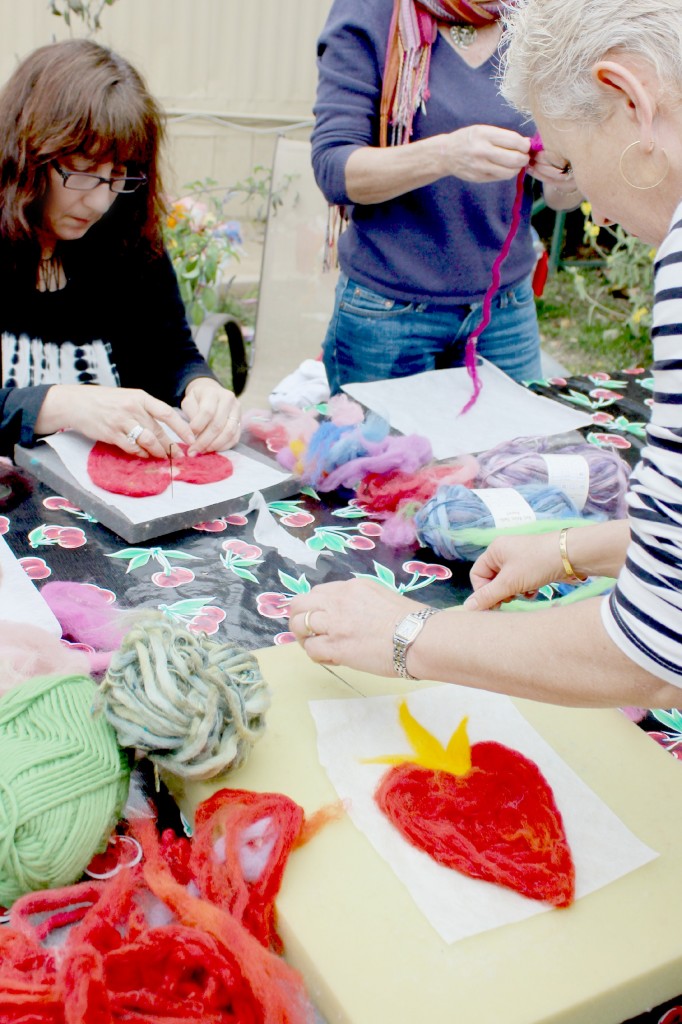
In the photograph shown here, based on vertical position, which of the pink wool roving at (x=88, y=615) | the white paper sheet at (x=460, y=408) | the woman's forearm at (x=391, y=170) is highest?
the woman's forearm at (x=391, y=170)

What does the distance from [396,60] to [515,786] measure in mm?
1392

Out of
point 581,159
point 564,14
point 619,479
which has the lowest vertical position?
point 619,479

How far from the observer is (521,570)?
1.07m

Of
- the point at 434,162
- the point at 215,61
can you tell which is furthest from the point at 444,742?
the point at 215,61

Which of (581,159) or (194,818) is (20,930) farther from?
(581,159)

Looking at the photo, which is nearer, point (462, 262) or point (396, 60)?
point (396, 60)

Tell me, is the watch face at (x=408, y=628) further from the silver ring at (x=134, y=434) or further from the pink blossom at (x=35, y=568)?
the silver ring at (x=134, y=434)

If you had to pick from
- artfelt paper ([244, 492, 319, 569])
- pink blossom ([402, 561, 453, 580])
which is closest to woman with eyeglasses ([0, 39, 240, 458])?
artfelt paper ([244, 492, 319, 569])

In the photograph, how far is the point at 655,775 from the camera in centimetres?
91

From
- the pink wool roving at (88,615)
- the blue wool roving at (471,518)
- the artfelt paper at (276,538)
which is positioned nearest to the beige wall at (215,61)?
the artfelt paper at (276,538)

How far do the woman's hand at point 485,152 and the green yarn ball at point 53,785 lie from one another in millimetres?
1150

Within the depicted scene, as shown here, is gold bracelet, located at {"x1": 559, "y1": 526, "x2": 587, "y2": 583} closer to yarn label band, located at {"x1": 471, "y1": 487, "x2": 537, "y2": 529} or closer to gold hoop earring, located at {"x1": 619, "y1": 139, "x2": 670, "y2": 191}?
yarn label band, located at {"x1": 471, "y1": 487, "x2": 537, "y2": 529}

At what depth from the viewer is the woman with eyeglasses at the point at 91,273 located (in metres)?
1.53

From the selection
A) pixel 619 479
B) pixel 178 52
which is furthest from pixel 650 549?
pixel 178 52
